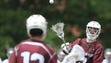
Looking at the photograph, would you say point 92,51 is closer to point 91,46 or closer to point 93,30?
point 91,46

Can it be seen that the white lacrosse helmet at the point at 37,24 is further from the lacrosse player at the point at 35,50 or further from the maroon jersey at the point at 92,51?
the maroon jersey at the point at 92,51

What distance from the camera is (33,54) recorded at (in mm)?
9812

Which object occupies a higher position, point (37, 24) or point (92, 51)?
point (37, 24)

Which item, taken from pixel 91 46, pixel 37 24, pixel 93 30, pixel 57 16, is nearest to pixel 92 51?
pixel 91 46

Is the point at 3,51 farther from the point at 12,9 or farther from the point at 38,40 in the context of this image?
the point at 38,40

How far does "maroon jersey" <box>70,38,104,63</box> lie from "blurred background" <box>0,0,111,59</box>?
50.8ft

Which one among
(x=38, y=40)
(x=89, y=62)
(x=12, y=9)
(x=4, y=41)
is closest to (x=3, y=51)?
(x=4, y=41)

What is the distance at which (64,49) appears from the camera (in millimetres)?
13125

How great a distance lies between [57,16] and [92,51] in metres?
18.4

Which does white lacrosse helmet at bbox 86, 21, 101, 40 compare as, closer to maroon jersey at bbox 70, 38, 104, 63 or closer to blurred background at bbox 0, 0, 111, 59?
maroon jersey at bbox 70, 38, 104, 63

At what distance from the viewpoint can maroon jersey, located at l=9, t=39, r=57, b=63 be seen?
32.2 feet

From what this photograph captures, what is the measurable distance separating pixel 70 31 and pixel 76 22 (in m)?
0.59

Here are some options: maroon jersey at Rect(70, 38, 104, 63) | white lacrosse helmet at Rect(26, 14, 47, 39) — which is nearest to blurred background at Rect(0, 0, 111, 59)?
maroon jersey at Rect(70, 38, 104, 63)

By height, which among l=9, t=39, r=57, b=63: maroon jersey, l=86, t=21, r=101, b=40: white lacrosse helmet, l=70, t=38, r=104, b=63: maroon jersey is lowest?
l=70, t=38, r=104, b=63: maroon jersey
